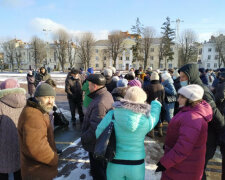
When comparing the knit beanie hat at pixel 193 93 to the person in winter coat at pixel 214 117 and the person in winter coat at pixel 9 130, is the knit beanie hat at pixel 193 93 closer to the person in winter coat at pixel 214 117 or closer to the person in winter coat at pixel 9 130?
the person in winter coat at pixel 214 117

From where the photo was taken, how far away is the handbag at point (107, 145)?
70.4 inches

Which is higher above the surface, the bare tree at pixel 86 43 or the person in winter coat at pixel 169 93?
the bare tree at pixel 86 43

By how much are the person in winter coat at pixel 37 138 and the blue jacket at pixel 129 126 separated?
623mm

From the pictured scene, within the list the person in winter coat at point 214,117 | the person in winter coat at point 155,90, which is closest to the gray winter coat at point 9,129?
the person in winter coat at point 214,117

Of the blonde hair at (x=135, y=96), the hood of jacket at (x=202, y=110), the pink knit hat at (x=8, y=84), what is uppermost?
the pink knit hat at (x=8, y=84)

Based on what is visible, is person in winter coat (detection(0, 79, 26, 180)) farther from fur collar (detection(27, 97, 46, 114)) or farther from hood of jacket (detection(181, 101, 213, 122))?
hood of jacket (detection(181, 101, 213, 122))

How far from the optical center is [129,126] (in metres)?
1.76

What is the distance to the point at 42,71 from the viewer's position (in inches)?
301

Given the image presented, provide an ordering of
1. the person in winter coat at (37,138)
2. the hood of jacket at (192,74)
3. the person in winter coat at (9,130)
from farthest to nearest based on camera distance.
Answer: the hood of jacket at (192,74) → the person in winter coat at (9,130) → the person in winter coat at (37,138)

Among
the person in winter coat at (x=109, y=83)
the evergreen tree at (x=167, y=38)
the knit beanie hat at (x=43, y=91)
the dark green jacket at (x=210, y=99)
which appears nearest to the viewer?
the knit beanie hat at (x=43, y=91)

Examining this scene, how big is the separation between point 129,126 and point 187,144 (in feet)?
2.29

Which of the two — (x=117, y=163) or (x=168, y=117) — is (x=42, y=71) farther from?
(x=117, y=163)

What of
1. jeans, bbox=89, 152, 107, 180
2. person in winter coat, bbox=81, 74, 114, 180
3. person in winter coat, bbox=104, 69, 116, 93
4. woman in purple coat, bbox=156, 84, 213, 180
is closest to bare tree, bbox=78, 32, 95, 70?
person in winter coat, bbox=104, 69, 116, 93

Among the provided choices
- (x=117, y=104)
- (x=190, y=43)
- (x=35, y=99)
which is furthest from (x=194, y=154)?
(x=190, y=43)
